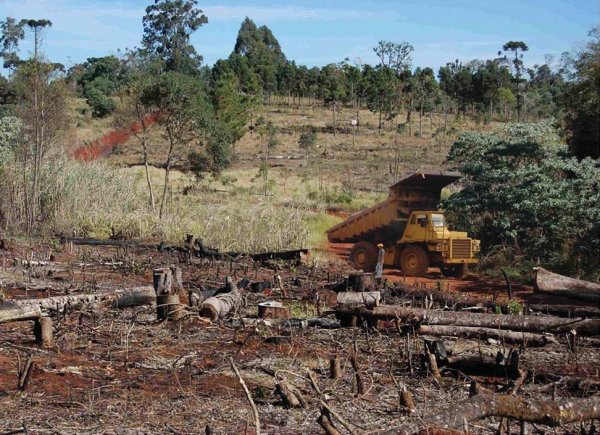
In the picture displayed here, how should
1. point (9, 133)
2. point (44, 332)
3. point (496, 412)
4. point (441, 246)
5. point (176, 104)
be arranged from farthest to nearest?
point (176, 104), point (9, 133), point (441, 246), point (44, 332), point (496, 412)

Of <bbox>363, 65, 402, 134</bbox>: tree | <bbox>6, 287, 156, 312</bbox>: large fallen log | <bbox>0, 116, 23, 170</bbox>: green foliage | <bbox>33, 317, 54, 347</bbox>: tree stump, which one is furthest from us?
<bbox>363, 65, 402, 134</bbox>: tree

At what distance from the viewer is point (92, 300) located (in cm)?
1076

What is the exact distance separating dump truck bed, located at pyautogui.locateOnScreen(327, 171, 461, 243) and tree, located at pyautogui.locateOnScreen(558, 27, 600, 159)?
3.38 m

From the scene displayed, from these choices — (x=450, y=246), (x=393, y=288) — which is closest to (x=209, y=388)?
(x=393, y=288)

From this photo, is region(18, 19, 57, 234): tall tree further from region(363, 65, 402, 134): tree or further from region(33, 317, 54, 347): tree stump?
region(363, 65, 402, 134): tree

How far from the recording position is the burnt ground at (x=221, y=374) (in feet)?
21.2

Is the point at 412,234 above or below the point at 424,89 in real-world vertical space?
below

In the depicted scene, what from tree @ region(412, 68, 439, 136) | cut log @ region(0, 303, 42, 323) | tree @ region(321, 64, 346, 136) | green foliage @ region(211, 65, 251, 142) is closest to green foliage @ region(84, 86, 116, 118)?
green foliage @ region(211, 65, 251, 142)

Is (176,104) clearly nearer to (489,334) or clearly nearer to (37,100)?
(37,100)

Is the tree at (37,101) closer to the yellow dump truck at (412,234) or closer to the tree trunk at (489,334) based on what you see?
the yellow dump truck at (412,234)

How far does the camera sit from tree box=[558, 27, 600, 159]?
71.0 feet

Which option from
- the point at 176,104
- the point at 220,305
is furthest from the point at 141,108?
the point at 220,305

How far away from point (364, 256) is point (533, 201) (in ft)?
13.3

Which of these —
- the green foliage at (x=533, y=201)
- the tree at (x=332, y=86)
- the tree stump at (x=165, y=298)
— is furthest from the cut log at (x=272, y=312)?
the tree at (x=332, y=86)
